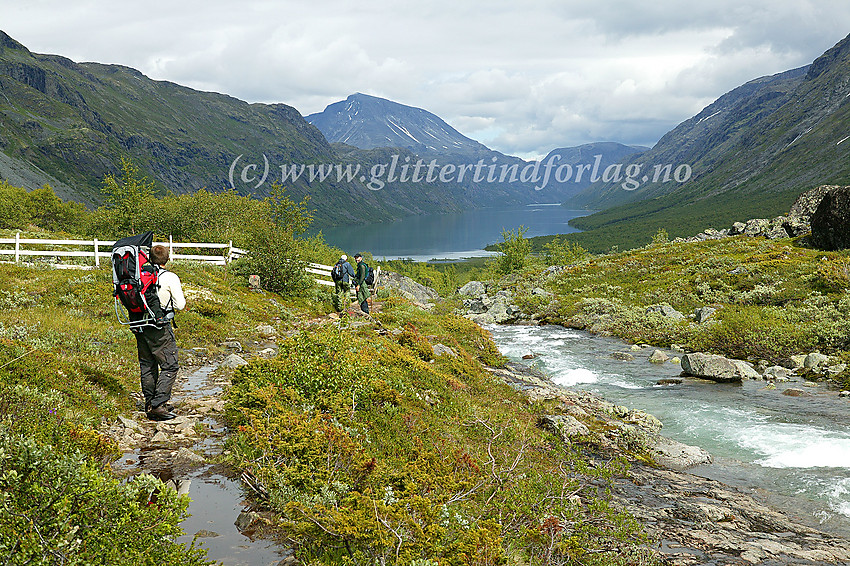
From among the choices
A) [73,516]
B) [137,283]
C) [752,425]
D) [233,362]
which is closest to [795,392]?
[752,425]

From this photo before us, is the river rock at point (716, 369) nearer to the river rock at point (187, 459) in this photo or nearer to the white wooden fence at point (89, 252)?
the white wooden fence at point (89, 252)

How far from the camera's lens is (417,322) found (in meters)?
22.8

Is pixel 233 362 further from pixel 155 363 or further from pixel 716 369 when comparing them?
pixel 716 369

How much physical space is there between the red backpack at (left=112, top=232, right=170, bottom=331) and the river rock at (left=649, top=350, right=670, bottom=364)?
20.9 meters

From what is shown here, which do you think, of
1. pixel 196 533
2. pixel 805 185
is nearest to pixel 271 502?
pixel 196 533

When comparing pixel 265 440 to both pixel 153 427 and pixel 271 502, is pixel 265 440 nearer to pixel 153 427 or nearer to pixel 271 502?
pixel 271 502

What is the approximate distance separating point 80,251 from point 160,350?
22.8 metres

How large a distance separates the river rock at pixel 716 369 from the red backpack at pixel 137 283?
1881 cm

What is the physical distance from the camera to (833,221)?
39250 mm

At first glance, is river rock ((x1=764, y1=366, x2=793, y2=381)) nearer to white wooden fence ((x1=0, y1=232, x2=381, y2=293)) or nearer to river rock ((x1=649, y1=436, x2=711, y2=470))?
river rock ((x1=649, y1=436, x2=711, y2=470))

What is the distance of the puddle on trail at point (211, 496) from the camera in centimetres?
553

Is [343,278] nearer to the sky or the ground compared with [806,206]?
nearer to the ground

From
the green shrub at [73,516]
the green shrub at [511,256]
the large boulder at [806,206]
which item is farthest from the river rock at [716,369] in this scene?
the green shrub at [511,256]

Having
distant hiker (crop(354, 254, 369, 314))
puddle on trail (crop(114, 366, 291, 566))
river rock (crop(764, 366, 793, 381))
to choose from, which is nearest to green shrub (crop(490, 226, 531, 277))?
river rock (crop(764, 366, 793, 381))
